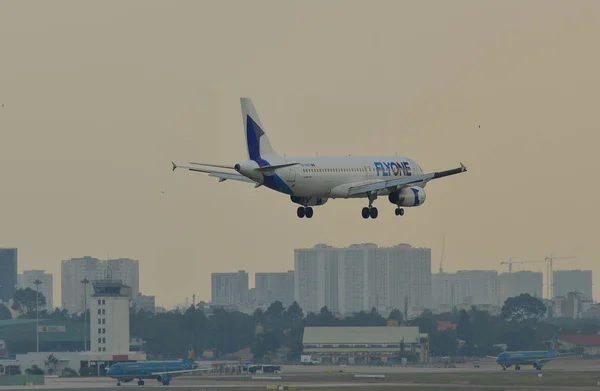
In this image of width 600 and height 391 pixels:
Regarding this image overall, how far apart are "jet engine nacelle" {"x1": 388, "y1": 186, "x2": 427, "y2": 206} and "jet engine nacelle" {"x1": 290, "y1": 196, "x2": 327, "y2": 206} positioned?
7.67 metres

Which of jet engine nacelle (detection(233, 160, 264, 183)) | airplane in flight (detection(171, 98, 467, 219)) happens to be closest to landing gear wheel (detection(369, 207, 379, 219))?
airplane in flight (detection(171, 98, 467, 219))

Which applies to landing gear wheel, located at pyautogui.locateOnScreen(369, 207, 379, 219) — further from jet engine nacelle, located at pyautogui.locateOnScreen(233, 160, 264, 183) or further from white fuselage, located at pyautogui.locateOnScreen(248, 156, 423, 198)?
jet engine nacelle, located at pyautogui.locateOnScreen(233, 160, 264, 183)

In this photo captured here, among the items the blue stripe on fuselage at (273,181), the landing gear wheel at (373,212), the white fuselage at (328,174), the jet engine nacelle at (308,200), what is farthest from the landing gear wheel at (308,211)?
the landing gear wheel at (373,212)

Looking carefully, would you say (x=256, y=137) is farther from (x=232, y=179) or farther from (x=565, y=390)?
(x=565, y=390)


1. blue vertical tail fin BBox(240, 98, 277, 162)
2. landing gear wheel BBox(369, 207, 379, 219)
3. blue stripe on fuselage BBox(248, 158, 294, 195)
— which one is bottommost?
landing gear wheel BBox(369, 207, 379, 219)

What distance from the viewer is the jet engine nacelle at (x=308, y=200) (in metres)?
162

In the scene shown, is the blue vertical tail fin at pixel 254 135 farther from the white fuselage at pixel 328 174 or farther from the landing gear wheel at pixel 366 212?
the landing gear wheel at pixel 366 212

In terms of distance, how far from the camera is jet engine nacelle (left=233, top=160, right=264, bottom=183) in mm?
155000

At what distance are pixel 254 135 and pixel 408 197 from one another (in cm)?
1801

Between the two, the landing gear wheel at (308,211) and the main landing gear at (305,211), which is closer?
the main landing gear at (305,211)

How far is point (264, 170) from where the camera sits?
509 feet

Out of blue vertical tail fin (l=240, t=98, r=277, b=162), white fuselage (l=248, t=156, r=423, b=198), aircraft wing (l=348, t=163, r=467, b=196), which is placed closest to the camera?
white fuselage (l=248, t=156, r=423, b=198)

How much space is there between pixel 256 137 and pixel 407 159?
20.5 meters

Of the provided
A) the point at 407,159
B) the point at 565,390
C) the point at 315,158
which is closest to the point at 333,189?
the point at 315,158
